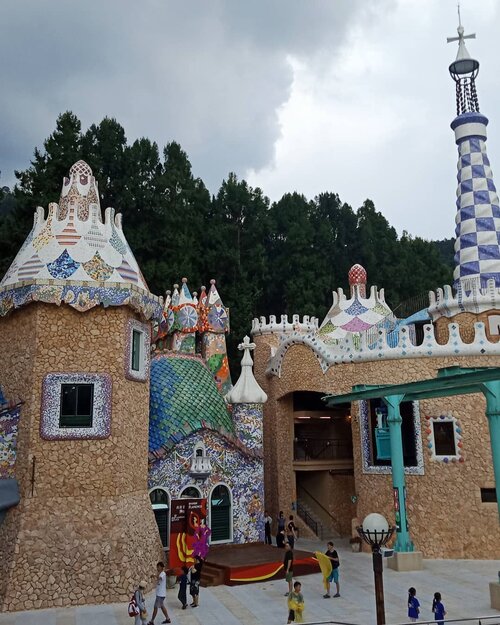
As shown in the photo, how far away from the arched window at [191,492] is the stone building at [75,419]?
2.16 meters

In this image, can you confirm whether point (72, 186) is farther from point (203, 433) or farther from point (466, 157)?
point (466, 157)

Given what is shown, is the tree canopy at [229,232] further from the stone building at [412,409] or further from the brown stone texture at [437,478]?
the brown stone texture at [437,478]

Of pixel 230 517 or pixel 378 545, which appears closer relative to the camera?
pixel 378 545

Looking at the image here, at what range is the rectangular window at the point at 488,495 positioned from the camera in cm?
1545

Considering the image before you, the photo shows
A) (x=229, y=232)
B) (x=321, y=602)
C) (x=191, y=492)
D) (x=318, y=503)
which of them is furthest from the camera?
(x=229, y=232)

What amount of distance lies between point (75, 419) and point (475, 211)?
587 inches

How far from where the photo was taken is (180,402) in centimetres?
1605

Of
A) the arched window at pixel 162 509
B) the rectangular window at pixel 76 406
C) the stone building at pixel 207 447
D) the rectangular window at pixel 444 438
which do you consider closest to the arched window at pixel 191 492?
the stone building at pixel 207 447

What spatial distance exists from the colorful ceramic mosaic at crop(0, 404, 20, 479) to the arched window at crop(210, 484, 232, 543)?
221 inches

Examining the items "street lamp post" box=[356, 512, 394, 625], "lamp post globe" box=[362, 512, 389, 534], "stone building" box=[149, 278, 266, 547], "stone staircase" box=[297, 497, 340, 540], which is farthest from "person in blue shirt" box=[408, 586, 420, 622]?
"stone staircase" box=[297, 497, 340, 540]

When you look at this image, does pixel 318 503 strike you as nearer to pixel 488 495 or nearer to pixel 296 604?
pixel 488 495

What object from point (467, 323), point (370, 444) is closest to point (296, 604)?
point (370, 444)

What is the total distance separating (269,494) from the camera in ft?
68.4

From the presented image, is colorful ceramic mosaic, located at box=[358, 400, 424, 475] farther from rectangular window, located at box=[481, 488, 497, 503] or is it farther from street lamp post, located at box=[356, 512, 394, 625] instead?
street lamp post, located at box=[356, 512, 394, 625]
